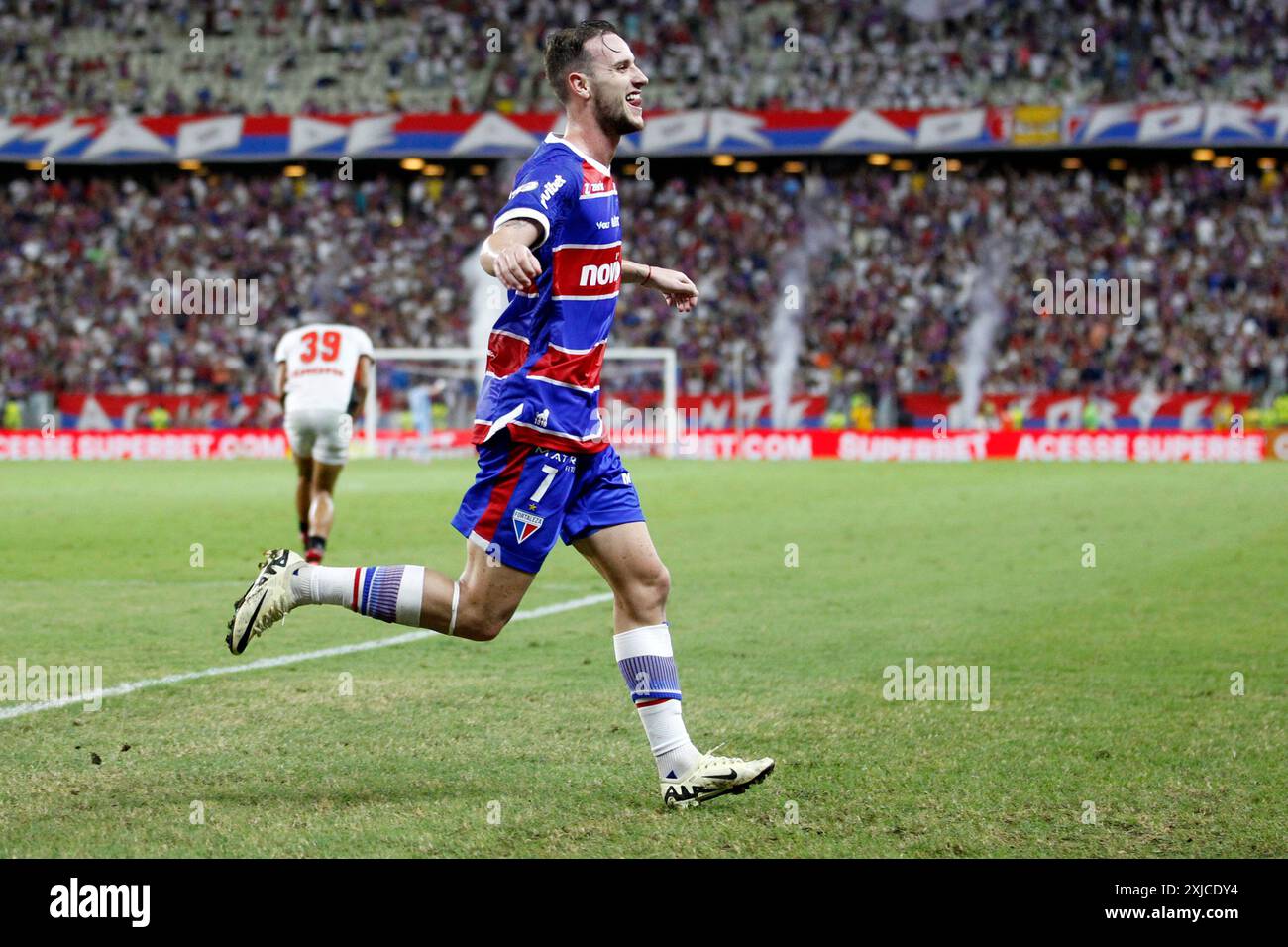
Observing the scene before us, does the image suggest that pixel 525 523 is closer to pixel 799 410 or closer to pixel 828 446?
pixel 828 446

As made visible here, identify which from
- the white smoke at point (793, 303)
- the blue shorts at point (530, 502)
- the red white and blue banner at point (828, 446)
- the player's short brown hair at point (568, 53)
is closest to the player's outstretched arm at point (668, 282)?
the player's short brown hair at point (568, 53)

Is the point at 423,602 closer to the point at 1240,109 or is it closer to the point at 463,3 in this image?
the point at 1240,109

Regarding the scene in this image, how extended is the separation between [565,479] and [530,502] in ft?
0.44

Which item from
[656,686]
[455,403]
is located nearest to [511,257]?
[656,686]

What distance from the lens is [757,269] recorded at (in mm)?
39312

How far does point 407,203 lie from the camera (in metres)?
42.8

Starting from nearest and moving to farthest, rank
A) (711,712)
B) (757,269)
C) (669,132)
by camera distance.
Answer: (711,712), (757,269), (669,132)

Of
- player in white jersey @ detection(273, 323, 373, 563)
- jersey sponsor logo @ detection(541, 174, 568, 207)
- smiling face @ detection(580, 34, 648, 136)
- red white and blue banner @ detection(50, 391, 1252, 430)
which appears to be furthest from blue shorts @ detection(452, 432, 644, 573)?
red white and blue banner @ detection(50, 391, 1252, 430)

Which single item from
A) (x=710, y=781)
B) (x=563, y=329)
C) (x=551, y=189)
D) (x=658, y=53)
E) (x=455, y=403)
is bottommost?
(x=455, y=403)

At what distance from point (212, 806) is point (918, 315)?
3386cm

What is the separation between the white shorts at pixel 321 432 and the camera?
1235cm

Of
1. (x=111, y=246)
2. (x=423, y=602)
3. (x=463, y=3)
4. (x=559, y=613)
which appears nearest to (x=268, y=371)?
(x=111, y=246)

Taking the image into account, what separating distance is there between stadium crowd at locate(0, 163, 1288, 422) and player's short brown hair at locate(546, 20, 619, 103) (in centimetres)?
3009

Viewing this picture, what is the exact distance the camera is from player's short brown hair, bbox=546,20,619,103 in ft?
16.8
